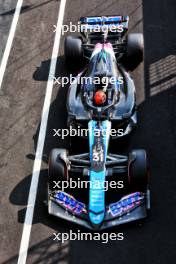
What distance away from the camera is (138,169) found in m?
11.2

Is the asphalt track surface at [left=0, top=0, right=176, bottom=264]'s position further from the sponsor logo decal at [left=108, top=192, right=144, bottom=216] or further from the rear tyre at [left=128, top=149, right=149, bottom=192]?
the rear tyre at [left=128, top=149, right=149, bottom=192]

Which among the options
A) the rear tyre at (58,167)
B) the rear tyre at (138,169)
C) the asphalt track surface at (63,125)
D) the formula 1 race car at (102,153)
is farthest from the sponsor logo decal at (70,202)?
the rear tyre at (138,169)

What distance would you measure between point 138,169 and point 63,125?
3019 millimetres

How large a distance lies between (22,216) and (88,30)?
5.48m

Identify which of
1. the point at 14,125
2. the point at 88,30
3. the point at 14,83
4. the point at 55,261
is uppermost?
the point at 88,30

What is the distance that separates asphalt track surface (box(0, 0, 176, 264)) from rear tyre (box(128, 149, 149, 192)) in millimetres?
807

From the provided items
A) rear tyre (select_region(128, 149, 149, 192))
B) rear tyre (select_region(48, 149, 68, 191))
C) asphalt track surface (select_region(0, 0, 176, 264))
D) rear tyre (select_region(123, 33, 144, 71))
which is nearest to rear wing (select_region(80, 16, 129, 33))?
rear tyre (select_region(123, 33, 144, 71))

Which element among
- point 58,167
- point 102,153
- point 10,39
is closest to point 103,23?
point 10,39

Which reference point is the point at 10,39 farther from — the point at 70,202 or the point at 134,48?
the point at 70,202

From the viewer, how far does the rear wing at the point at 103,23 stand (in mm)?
14406

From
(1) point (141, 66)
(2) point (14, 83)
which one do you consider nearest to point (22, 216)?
(2) point (14, 83)

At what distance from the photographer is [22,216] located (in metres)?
11.9

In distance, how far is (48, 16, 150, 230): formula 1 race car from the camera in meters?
11.2

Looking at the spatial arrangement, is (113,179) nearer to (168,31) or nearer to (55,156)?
(55,156)
